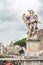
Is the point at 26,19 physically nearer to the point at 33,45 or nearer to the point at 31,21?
the point at 31,21

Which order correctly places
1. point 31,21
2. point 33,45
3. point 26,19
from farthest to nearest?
point 26,19, point 31,21, point 33,45

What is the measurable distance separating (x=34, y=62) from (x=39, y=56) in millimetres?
588

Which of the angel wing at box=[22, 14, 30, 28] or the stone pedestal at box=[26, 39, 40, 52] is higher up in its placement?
the angel wing at box=[22, 14, 30, 28]

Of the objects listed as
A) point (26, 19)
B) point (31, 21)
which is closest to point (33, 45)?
point (31, 21)

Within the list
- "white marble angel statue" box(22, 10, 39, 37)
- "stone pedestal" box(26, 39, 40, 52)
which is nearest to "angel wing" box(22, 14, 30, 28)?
"white marble angel statue" box(22, 10, 39, 37)

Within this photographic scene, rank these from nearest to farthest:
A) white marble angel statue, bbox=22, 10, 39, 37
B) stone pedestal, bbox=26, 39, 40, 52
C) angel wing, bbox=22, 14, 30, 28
A: stone pedestal, bbox=26, 39, 40, 52, white marble angel statue, bbox=22, 10, 39, 37, angel wing, bbox=22, 14, 30, 28

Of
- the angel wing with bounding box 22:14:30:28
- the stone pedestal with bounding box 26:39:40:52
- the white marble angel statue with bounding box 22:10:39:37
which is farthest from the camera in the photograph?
the angel wing with bounding box 22:14:30:28

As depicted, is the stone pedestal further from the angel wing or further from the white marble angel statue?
the angel wing

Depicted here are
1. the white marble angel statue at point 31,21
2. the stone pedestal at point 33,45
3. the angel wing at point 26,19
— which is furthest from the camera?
the angel wing at point 26,19

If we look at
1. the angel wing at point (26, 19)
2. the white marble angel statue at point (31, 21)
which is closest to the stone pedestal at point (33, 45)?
the white marble angel statue at point (31, 21)

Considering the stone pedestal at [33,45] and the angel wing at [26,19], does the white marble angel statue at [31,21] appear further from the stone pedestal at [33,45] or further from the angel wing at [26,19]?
the stone pedestal at [33,45]

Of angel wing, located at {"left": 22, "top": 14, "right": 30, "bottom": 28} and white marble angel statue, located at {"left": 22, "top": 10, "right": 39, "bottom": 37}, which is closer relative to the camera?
white marble angel statue, located at {"left": 22, "top": 10, "right": 39, "bottom": 37}

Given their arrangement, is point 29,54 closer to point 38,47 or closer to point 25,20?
point 38,47

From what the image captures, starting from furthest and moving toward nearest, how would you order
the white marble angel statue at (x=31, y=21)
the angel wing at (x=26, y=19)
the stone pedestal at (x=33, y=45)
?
1. the angel wing at (x=26, y=19)
2. the white marble angel statue at (x=31, y=21)
3. the stone pedestal at (x=33, y=45)
